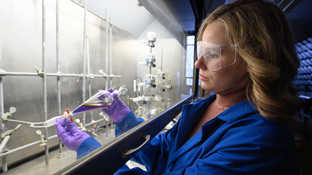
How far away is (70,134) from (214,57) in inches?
27.5

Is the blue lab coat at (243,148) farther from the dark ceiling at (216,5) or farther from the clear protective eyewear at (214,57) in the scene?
the dark ceiling at (216,5)

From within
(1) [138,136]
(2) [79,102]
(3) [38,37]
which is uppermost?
(3) [38,37]

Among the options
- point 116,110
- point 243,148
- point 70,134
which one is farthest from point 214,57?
point 70,134

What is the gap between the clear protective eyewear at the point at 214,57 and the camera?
518 millimetres

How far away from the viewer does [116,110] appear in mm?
816

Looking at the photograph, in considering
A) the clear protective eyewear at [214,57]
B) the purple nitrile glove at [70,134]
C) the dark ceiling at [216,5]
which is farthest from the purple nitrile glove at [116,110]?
the dark ceiling at [216,5]

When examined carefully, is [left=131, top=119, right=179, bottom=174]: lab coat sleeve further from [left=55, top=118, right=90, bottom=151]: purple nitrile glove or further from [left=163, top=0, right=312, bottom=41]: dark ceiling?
[left=163, top=0, right=312, bottom=41]: dark ceiling

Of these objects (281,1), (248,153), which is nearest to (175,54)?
(281,1)

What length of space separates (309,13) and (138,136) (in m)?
1.63

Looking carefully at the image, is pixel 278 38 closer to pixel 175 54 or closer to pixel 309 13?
pixel 309 13

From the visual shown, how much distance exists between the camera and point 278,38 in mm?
482

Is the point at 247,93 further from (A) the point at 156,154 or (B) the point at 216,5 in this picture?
(B) the point at 216,5

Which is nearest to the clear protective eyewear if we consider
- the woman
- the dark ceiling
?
the woman

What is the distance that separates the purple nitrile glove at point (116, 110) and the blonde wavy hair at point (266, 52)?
2.01 feet
